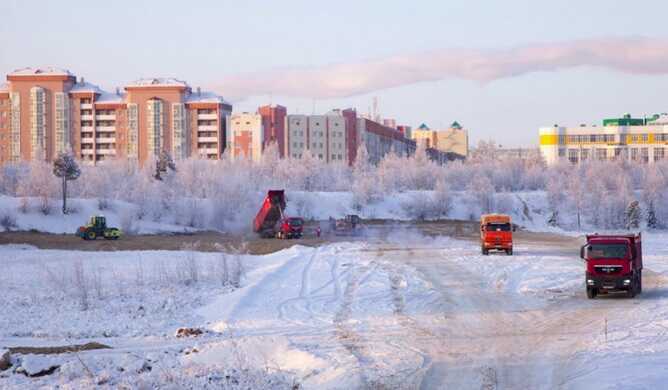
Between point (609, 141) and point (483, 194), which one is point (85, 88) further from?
point (609, 141)

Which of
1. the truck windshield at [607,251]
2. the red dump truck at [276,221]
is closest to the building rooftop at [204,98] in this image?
the red dump truck at [276,221]

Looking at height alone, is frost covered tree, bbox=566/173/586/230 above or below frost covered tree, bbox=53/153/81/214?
below

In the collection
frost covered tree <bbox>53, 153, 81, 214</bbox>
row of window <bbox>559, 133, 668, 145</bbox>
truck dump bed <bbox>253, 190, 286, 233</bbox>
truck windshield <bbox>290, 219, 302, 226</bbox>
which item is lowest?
truck windshield <bbox>290, 219, 302, 226</bbox>

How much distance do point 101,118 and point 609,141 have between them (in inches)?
3977

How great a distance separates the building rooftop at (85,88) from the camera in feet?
468

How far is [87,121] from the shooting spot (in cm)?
14400

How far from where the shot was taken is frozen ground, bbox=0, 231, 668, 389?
14.4 meters

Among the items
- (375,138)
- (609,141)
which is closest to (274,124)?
(375,138)

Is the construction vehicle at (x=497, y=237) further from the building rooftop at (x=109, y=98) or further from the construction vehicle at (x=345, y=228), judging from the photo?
the building rooftop at (x=109, y=98)

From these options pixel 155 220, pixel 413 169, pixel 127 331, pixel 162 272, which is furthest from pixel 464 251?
pixel 413 169

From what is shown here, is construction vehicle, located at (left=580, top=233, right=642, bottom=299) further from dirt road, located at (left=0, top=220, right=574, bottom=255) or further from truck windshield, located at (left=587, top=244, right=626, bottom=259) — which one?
dirt road, located at (left=0, top=220, right=574, bottom=255)

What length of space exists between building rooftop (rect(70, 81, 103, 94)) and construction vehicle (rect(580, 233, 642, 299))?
419 feet

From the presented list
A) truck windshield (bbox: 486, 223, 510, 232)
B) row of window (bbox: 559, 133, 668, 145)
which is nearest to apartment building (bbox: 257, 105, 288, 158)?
row of window (bbox: 559, 133, 668, 145)

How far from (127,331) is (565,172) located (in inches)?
4950
